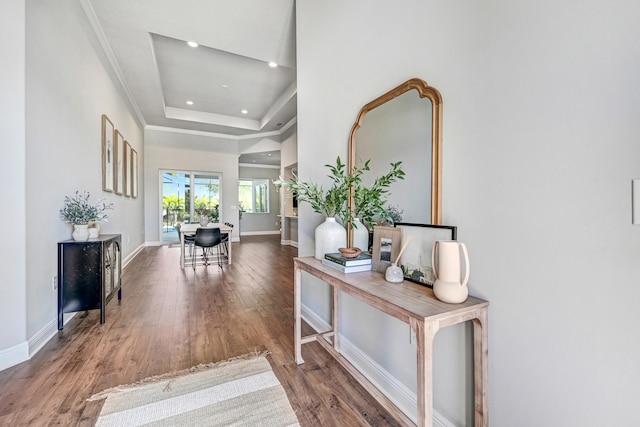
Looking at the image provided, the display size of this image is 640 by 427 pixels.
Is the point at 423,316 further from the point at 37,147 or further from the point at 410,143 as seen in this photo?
the point at 37,147

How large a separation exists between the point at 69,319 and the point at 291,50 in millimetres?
3972

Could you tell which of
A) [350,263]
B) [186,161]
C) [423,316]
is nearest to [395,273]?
[350,263]

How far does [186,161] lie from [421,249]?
7969 millimetres

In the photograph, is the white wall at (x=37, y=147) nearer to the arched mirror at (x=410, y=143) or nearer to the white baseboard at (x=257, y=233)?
the arched mirror at (x=410, y=143)

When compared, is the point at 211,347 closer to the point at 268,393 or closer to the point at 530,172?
the point at 268,393

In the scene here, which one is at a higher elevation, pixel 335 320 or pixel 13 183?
pixel 13 183

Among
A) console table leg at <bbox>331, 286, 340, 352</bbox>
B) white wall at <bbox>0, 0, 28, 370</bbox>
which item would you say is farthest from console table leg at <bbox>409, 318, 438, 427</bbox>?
white wall at <bbox>0, 0, 28, 370</bbox>

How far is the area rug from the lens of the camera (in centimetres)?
137

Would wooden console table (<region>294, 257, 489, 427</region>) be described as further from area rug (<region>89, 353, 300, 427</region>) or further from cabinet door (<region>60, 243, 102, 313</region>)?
cabinet door (<region>60, 243, 102, 313</region>)

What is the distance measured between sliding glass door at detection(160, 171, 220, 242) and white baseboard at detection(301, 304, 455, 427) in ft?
21.8

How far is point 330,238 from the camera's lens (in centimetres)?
181

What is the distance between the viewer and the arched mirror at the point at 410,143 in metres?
1.28

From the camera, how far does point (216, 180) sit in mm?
8195

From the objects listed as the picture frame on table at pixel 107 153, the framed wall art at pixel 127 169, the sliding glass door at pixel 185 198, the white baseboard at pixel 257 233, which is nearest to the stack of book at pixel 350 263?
the picture frame on table at pixel 107 153
